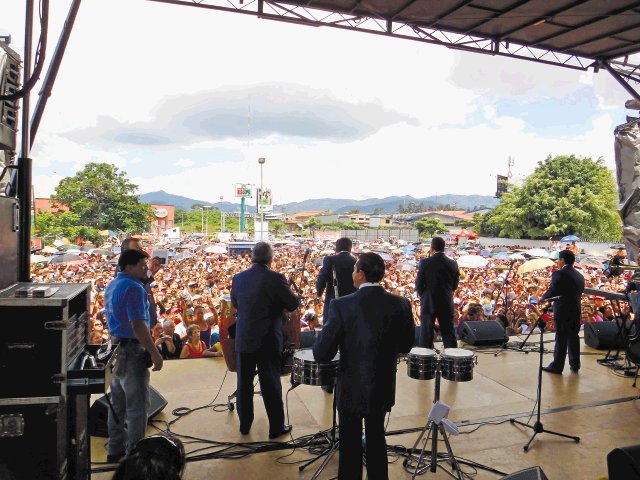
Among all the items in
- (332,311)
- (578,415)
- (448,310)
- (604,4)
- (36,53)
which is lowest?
(578,415)

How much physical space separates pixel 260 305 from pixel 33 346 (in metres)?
1.74

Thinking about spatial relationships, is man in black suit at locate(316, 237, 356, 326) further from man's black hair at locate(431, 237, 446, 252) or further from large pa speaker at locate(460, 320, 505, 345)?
large pa speaker at locate(460, 320, 505, 345)

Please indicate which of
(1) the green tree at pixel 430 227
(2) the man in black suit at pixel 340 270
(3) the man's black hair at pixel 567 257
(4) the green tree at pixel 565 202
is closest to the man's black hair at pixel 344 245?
(2) the man in black suit at pixel 340 270

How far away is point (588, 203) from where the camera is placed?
3297 cm

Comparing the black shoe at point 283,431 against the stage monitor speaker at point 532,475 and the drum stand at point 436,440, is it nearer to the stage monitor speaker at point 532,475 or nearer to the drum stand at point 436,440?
the drum stand at point 436,440

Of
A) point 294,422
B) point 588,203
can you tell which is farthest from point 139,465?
point 588,203

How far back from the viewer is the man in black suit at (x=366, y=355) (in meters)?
2.60

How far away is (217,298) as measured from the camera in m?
11.4

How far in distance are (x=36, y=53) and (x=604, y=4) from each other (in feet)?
19.8

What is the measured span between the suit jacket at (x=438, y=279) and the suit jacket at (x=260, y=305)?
2.12 m

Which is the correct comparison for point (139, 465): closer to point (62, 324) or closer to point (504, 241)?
point (62, 324)

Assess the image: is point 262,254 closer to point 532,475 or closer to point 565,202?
point 532,475

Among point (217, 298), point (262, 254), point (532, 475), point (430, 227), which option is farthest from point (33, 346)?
point (430, 227)

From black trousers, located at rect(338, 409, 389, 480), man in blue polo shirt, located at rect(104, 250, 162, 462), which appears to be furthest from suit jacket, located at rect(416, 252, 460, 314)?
man in blue polo shirt, located at rect(104, 250, 162, 462)
